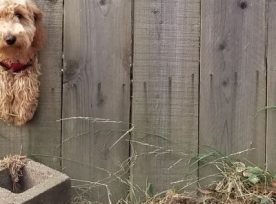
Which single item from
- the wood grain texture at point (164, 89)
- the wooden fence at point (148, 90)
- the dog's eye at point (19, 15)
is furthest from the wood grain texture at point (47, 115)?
the wood grain texture at point (164, 89)

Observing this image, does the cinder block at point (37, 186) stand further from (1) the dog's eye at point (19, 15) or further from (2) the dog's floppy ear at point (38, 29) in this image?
(1) the dog's eye at point (19, 15)

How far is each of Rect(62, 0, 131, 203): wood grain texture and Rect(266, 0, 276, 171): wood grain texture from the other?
0.65 metres

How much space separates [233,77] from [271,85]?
0.18m

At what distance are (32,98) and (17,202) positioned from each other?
575 millimetres

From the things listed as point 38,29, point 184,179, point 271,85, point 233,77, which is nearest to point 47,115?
point 38,29

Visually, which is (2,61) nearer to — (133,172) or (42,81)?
(42,81)

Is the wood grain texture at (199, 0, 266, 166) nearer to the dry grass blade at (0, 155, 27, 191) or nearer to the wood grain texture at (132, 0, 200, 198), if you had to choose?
the wood grain texture at (132, 0, 200, 198)

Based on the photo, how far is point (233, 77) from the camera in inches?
108

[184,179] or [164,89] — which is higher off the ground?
[164,89]

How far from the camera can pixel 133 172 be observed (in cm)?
278

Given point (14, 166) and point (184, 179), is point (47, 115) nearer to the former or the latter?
point (14, 166)

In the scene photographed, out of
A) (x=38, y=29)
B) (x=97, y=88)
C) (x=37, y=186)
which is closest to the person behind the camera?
(x=37, y=186)

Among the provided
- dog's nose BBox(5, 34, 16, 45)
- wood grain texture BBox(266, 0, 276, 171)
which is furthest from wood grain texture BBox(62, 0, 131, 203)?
wood grain texture BBox(266, 0, 276, 171)

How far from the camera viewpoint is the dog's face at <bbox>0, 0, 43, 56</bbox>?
2395 mm
